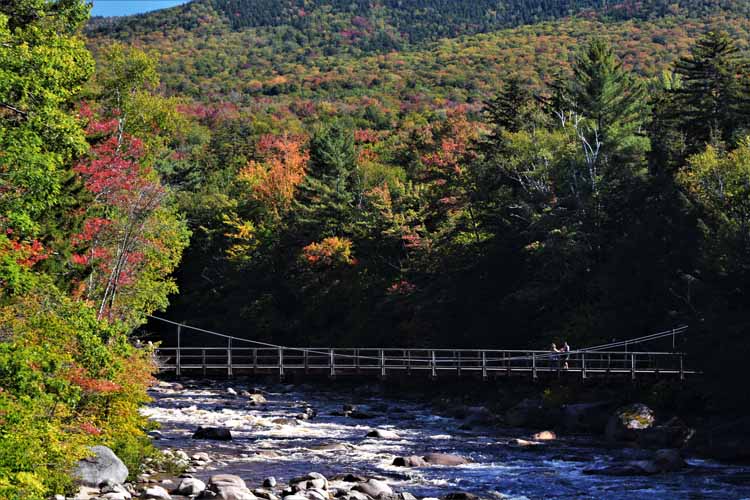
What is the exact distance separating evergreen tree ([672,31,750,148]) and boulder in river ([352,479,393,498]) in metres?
23.6

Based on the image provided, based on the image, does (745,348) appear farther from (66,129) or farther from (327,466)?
(66,129)

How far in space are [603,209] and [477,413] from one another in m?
11.8

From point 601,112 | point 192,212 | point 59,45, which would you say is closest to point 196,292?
point 192,212

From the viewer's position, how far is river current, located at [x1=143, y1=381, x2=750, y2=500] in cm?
2266

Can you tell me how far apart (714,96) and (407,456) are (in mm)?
23363

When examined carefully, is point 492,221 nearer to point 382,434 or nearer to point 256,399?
point 256,399

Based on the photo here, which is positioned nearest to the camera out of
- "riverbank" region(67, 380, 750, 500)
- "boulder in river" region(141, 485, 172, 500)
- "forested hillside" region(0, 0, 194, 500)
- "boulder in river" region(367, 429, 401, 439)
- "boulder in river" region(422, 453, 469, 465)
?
"forested hillside" region(0, 0, 194, 500)

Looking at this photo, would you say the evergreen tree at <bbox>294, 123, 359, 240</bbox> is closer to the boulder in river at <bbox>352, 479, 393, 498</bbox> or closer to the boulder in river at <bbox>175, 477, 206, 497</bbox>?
the boulder in river at <bbox>352, 479, 393, 498</bbox>

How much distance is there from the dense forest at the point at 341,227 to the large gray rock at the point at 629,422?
234 centimetres

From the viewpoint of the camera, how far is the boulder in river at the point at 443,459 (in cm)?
2612

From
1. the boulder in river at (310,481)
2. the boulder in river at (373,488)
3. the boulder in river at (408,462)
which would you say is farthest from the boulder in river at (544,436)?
the boulder in river at (373,488)

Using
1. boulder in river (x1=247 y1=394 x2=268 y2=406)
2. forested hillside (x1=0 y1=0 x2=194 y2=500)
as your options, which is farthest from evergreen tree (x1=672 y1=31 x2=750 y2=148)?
forested hillside (x1=0 y1=0 x2=194 y2=500)

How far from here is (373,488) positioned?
21.7 m

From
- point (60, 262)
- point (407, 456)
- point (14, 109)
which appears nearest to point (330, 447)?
point (407, 456)
